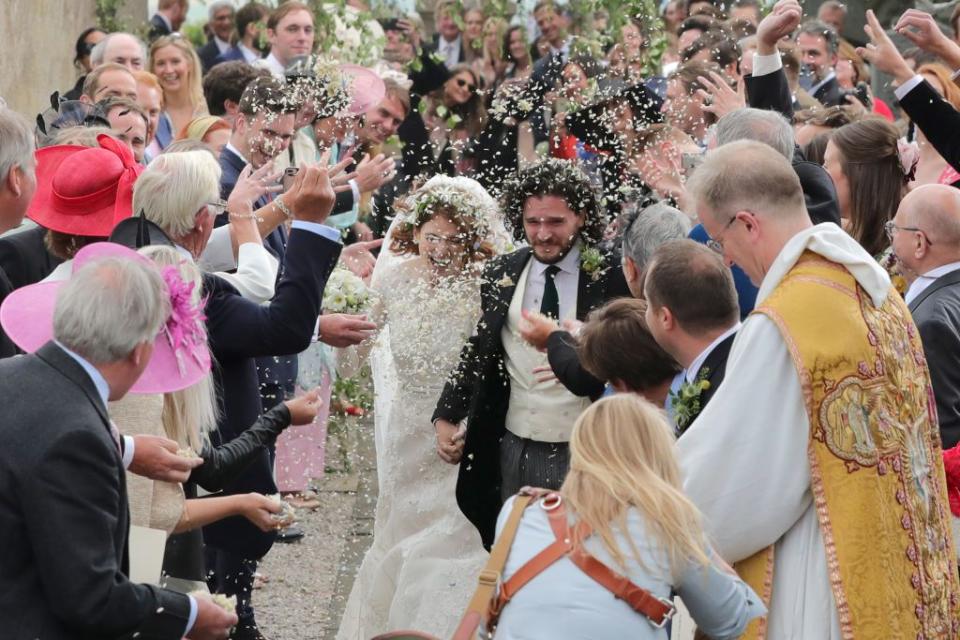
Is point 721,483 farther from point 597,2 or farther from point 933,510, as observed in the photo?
point 597,2

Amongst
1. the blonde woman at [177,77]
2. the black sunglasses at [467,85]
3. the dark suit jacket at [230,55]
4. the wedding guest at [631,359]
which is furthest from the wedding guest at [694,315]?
the dark suit jacket at [230,55]

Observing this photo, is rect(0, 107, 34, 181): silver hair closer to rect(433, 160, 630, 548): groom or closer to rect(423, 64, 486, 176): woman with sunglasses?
rect(433, 160, 630, 548): groom

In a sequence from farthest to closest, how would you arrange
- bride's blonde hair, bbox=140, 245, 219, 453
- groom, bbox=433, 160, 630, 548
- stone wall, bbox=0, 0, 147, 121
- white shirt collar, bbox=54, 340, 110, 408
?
1. stone wall, bbox=0, 0, 147, 121
2. groom, bbox=433, 160, 630, 548
3. bride's blonde hair, bbox=140, 245, 219, 453
4. white shirt collar, bbox=54, 340, 110, 408

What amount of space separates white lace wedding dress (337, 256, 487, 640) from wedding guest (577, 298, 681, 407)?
157 cm

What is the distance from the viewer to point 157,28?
13945mm

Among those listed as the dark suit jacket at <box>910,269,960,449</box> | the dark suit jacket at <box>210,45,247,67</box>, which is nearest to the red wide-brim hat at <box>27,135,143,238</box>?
the dark suit jacket at <box>910,269,960,449</box>

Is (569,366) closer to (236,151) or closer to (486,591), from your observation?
(486,591)

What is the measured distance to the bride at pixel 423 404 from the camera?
673 centimetres

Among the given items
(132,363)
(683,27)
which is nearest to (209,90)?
(683,27)

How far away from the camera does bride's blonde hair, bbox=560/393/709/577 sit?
3594mm

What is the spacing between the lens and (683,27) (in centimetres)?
1089

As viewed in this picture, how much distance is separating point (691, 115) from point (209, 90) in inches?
124

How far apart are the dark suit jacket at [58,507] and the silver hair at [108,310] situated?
6 cm

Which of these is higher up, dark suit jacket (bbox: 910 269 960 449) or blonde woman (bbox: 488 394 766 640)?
blonde woman (bbox: 488 394 766 640)
